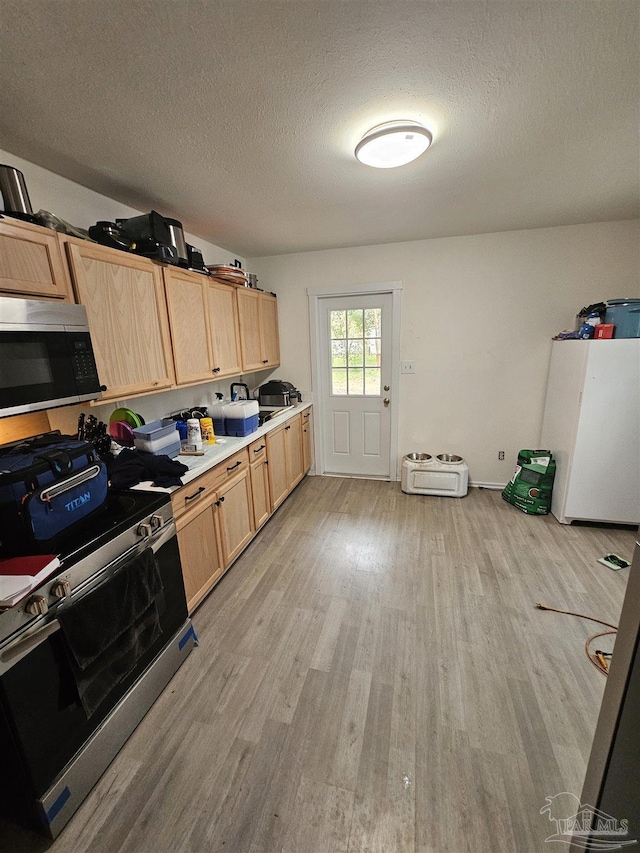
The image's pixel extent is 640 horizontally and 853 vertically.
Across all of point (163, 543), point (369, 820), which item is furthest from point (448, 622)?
point (163, 543)

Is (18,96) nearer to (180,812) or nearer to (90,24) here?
(90,24)

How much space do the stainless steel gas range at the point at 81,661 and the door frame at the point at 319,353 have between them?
2.45m

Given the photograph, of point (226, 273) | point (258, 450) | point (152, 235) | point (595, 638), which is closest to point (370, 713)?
point (595, 638)

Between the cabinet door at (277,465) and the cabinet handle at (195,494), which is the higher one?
the cabinet handle at (195,494)

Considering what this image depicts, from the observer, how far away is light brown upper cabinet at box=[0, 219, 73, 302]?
48.8 inches

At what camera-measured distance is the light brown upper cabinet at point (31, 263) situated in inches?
48.8

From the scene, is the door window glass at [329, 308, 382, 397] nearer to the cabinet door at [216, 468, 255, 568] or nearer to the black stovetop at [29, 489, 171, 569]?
the cabinet door at [216, 468, 255, 568]

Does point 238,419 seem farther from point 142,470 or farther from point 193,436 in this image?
point 142,470

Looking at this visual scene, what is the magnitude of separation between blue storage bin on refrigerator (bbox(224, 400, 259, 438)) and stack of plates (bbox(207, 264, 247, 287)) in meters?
0.97

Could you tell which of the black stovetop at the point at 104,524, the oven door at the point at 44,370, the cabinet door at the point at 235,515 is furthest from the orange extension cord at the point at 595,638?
the oven door at the point at 44,370

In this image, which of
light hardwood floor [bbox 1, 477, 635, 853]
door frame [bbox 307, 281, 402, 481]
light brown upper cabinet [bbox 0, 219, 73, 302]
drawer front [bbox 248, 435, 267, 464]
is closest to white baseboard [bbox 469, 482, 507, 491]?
door frame [bbox 307, 281, 402, 481]

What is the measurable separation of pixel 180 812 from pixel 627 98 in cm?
311

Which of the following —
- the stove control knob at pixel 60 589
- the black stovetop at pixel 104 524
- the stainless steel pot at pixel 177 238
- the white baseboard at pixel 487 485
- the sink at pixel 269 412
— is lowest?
the white baseboard at pixel 487 485

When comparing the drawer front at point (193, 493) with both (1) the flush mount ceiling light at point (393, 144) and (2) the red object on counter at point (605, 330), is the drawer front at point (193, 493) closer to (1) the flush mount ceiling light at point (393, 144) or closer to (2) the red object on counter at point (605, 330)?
(1) the flush mount ceiling light at point (393, 144)
